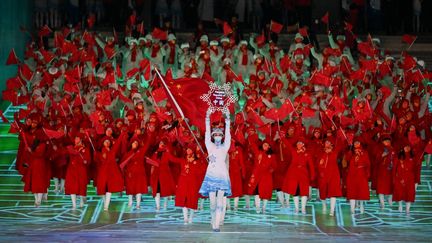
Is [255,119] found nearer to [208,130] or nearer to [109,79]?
[208,130]

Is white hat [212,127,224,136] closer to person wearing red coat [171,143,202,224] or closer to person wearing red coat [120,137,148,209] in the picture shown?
person wearing red coat [171,143,202,224]

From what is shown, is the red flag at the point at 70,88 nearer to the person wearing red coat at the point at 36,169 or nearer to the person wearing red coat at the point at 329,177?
the person wearing red coat at the point at 36,169

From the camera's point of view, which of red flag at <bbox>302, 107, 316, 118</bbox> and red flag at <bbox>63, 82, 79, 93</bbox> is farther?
red flag at <bbox>63, 82, 79, 93</bbox>

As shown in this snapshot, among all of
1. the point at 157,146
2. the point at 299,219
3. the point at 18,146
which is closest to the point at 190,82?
the point at 157,146

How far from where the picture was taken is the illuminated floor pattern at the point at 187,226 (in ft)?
72.5

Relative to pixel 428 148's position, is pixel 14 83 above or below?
above

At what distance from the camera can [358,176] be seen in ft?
78.8

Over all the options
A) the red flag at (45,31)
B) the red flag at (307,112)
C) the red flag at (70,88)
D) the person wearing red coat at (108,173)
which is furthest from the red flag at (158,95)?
the red flag at (45,31)

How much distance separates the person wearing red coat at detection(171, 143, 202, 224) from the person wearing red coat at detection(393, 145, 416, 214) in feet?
10.9

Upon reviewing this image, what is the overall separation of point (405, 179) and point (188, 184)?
365 centimetres

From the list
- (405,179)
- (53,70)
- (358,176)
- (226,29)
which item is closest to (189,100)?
(358,176)

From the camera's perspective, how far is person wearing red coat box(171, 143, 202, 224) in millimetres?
23078

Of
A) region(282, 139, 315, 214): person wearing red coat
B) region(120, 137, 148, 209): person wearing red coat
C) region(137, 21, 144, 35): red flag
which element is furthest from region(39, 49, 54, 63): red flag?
region(282, 139, 315, 214): person wearing red coat

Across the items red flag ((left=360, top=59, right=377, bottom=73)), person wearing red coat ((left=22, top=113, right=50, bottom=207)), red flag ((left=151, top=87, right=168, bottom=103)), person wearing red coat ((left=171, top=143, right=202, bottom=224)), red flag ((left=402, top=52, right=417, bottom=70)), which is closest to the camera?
person wearing red coat ((left=171, top=143, right=202, bottom=224))
